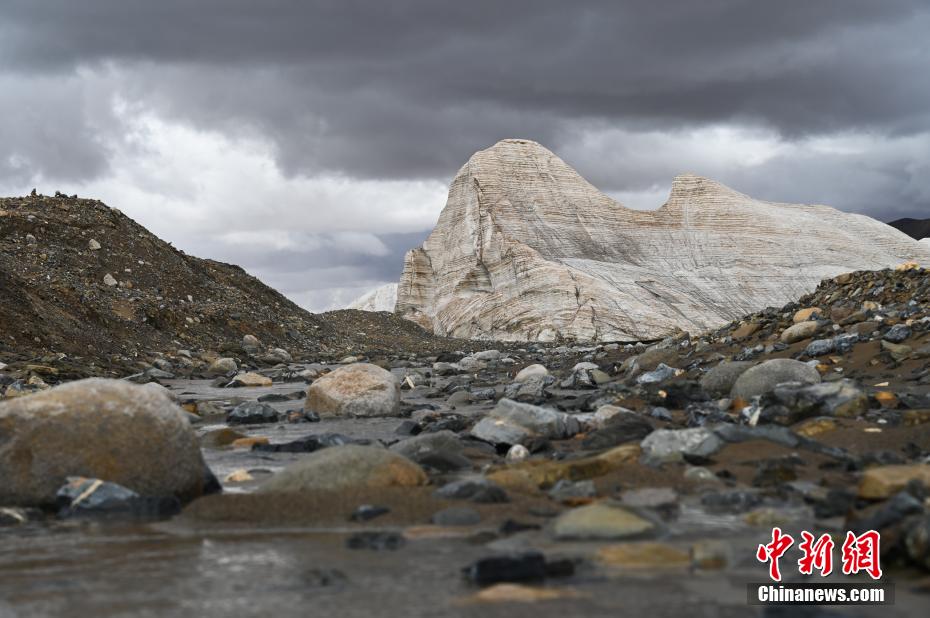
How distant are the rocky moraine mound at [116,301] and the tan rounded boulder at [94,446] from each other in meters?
8.47

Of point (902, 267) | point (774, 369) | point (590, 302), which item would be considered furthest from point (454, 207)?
point (774, 369)

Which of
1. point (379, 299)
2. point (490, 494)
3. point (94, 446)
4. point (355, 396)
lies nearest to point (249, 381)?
point (355, 396)

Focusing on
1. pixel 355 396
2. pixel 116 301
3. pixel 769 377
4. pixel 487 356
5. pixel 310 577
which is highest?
pixel 116 301

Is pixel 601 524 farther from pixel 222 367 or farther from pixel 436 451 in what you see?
pixel 222 367

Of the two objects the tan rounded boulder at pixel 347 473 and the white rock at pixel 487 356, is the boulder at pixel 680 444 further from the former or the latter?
the white rock at pixel 487 356

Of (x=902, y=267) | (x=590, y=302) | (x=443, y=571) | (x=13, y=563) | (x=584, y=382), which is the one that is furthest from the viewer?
(x=590, y=302)

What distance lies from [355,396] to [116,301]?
13.4 metres

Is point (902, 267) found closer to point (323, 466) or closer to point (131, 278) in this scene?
point (323, 466)

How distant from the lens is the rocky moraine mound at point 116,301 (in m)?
15.8

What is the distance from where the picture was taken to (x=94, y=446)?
4785mm

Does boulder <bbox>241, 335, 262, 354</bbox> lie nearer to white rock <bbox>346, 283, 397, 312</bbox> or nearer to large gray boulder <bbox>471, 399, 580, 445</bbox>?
large gray boulder <bbox>471, 399, 580, 445</bbox>

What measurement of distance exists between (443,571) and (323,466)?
180cm

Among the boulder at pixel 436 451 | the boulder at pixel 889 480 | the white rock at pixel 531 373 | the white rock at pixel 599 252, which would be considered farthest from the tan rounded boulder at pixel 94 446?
the white rock at pixel 599 252

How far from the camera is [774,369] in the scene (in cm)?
877
